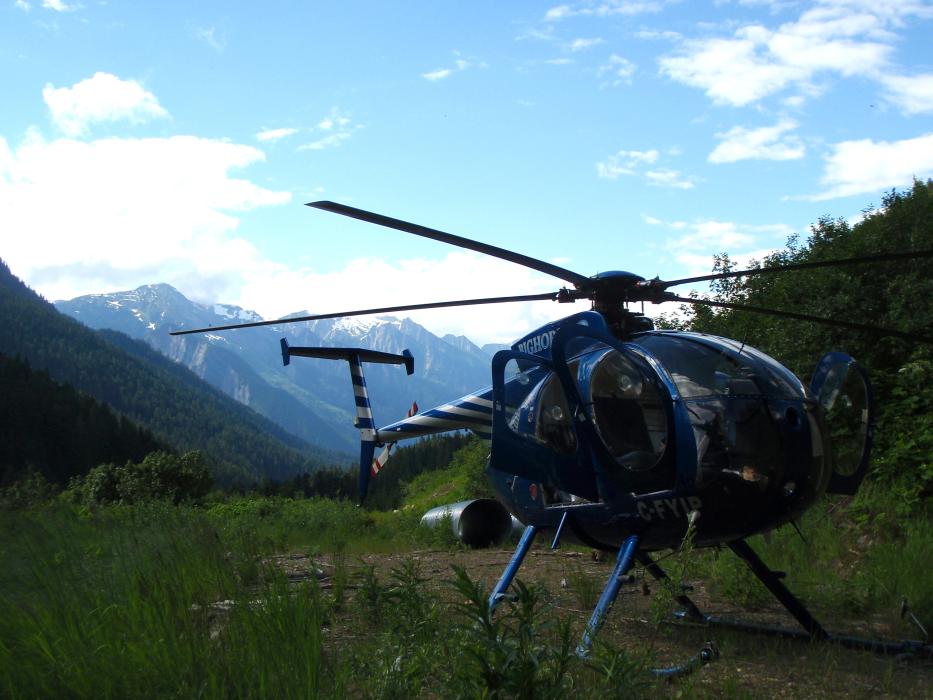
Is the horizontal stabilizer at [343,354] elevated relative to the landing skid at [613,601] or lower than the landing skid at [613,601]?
elevated

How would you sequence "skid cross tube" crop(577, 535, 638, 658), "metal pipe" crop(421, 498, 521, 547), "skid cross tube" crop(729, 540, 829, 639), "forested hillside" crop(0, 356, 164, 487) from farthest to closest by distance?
"forested hillside" crop(0, 356, 164, 487), "metal pipe" crop(421, 498, 521, 547), "skid cross tube" crop(729, 540, 829, 639), "skid cross tube" crop(577, 535, 638, 658)

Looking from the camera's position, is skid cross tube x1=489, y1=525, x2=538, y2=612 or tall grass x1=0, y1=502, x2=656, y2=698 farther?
skid cross tube x1=489, y1=525, x2=538, y2=612

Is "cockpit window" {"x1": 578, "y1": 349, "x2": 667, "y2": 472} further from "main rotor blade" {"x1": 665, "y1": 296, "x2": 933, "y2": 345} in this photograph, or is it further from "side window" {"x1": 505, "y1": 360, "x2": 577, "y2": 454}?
"main rotor blade" {"x1": 665, "y1": 296, "x2": 933, "y2": 345}

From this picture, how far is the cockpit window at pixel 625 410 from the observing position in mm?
5988

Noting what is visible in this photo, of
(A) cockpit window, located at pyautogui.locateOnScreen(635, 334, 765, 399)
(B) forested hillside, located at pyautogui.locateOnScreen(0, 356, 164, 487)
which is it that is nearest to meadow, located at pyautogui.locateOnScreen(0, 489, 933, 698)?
(A) cockpit window, located at pyautogui.locateOnScreen(635, 334, 765, 399)

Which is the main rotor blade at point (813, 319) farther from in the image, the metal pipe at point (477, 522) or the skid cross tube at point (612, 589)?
the metal pipe at point (477, 522)

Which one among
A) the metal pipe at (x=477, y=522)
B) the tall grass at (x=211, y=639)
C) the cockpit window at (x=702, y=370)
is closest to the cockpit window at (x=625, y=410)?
the cockpit window at (x=702, y=370)

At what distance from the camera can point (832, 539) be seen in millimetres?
10109

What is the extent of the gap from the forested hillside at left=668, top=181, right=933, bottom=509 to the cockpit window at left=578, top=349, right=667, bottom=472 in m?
5.09

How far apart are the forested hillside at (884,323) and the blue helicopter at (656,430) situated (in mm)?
4541

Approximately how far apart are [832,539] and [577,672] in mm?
7231

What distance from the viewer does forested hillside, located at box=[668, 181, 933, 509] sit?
11.1 metres

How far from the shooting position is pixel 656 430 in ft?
19.7

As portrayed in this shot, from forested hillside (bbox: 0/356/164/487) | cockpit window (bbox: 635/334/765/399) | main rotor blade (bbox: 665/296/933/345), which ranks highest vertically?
main rotor blade (bbox: 665/296/933/345)
